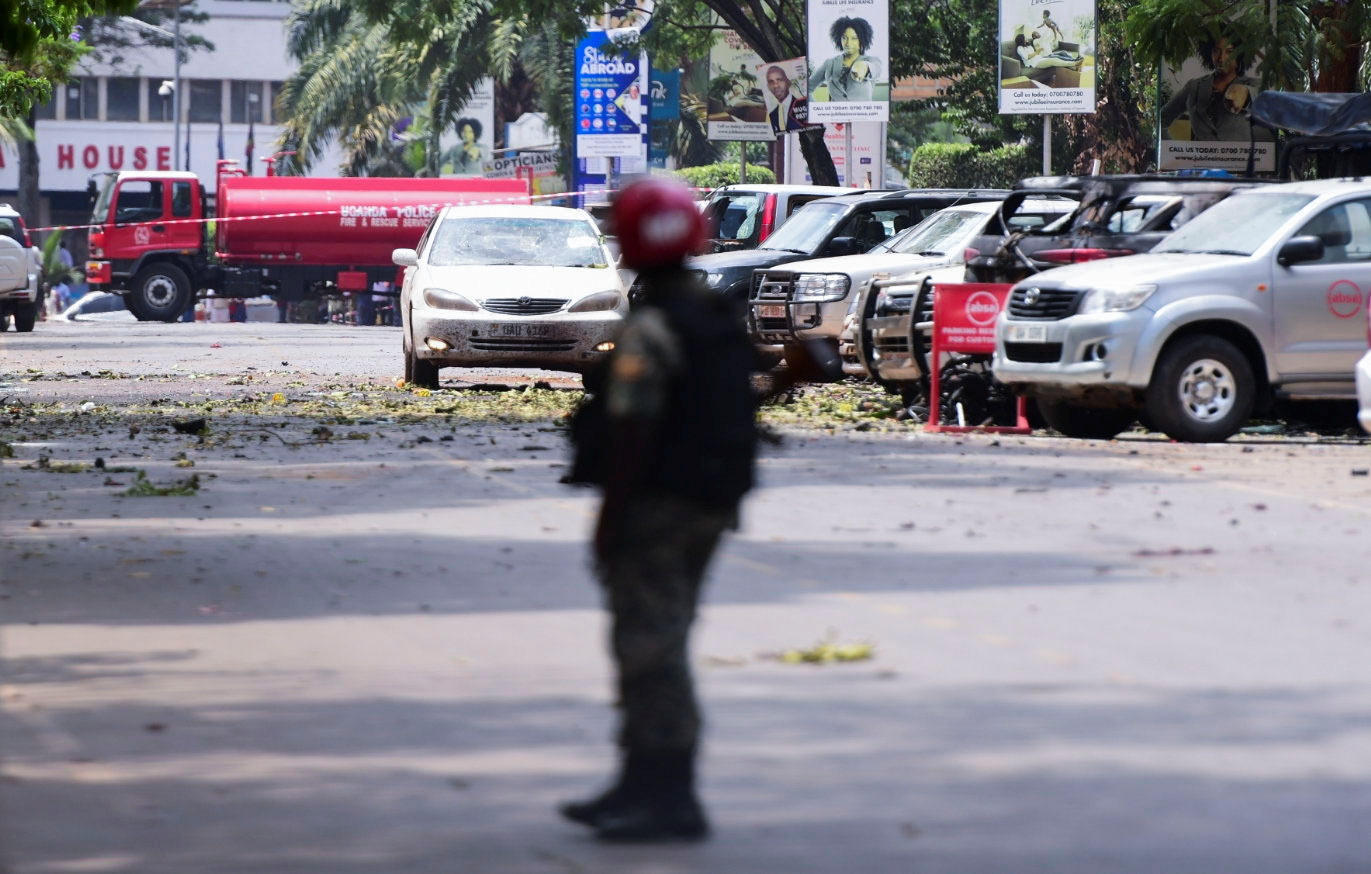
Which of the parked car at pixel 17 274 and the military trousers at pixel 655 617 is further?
the parked car at pixel 17 274

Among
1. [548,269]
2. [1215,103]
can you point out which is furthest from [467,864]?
[1215,103]

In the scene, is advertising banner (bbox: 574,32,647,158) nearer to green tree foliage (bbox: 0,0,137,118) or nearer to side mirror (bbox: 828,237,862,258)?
green tree foliage (bbox: 0,0,137,118)

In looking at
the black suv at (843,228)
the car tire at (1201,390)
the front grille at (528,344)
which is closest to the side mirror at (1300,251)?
the car tire at (1201,390)

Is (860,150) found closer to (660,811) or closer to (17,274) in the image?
(17,274)

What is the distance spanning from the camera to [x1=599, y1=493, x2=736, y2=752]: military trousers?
556 cm

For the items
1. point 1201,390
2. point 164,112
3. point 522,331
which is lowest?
point 1201,390

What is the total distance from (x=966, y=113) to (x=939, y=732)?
3990cm

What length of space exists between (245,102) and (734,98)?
47.0 m

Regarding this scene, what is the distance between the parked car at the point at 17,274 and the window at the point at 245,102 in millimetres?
42667

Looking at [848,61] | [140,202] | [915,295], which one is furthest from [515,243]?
[140,202]

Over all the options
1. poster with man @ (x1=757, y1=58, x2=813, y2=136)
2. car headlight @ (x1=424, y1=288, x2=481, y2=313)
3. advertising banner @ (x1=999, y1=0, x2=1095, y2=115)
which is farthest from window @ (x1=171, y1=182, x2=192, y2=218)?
car headlight @ (x1=424, y1=288, x2=481, y2=313)

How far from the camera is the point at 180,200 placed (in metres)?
45.6

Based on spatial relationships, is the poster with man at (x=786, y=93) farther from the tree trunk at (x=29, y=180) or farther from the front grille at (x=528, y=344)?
the tree trunk at (x=29, y=180)

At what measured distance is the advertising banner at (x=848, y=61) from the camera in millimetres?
32312
